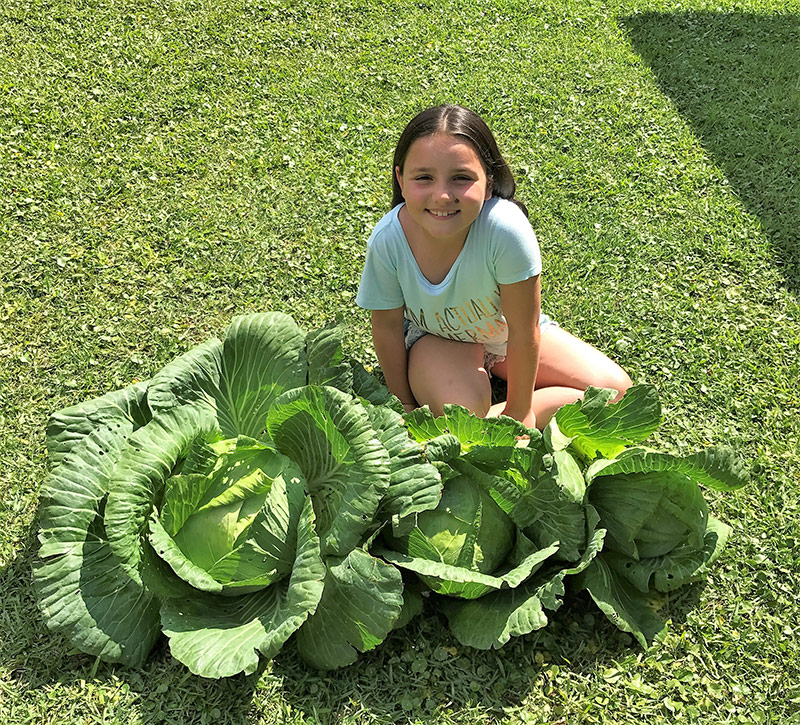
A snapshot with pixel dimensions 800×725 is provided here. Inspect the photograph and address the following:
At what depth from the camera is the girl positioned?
266 centimetres

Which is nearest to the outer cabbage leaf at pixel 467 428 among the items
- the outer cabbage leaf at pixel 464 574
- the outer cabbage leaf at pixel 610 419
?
the outer cabbage leaf at pixel 610 419

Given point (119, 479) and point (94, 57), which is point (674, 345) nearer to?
point (119, 479)

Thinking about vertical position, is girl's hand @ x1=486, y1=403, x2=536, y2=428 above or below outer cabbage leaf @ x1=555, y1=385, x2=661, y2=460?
below

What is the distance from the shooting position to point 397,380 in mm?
3299

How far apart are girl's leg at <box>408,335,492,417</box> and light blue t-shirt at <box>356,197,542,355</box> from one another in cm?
6

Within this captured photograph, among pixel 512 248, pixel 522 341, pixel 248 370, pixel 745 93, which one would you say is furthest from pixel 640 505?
pixel 745 93

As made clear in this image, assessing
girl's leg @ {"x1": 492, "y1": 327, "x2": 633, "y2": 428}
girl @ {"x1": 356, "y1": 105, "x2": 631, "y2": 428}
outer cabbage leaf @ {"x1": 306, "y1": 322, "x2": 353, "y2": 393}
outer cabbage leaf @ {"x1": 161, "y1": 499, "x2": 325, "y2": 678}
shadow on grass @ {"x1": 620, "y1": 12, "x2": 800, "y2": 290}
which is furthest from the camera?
shadow on grass @ {"x1": 620, "y1": 12, "x2": 800, "y2": 290}

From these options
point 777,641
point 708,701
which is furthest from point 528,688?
point 777,641

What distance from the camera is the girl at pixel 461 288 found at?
2.66 m

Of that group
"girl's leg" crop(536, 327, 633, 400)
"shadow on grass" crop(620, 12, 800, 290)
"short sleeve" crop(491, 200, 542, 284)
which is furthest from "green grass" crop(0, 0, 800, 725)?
"short sleeve" crop(491, 200, 542, 284)

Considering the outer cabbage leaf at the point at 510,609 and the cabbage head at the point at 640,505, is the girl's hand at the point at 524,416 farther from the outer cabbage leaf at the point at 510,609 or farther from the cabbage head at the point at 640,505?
the outer cabbage leaf at the point at 510,609

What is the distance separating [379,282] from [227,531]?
1.16 meters

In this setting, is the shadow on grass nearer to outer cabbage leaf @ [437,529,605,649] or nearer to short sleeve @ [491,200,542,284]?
short sleeve @ [491,200,542,284]

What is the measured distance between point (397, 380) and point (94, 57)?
410 centimetres
